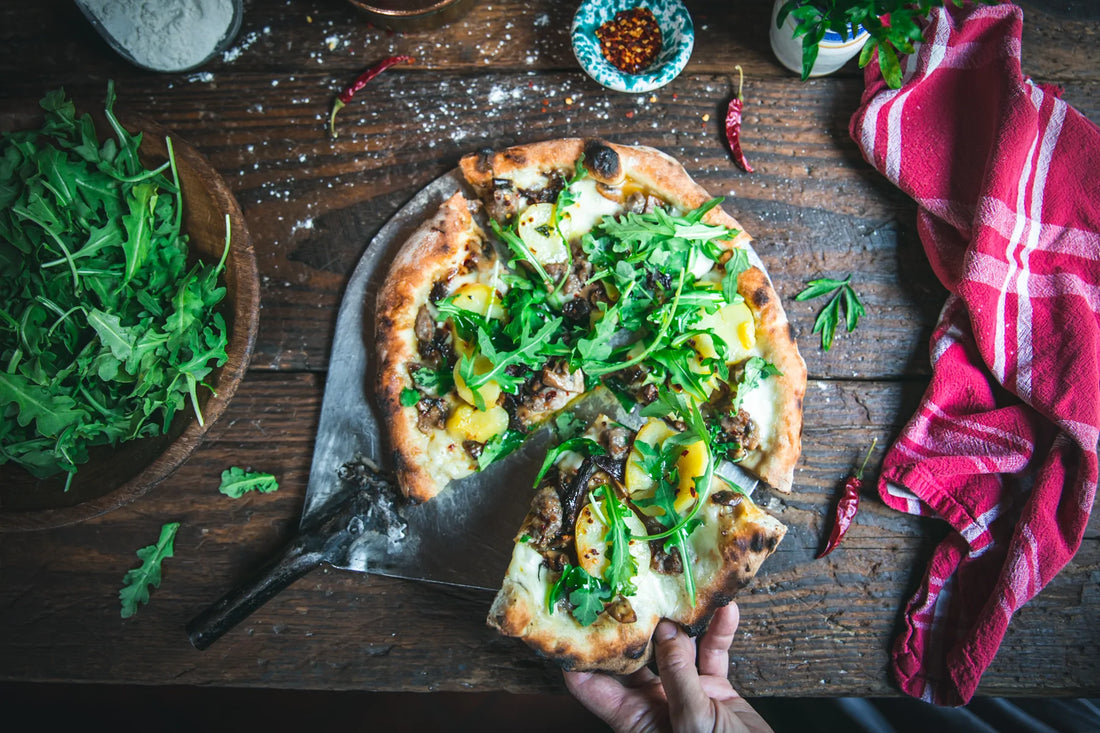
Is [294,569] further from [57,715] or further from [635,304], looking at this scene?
[57,715]

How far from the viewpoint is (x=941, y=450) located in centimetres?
262

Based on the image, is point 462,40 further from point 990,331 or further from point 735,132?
point 990,331

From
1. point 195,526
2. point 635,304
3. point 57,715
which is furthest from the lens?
point 57,715

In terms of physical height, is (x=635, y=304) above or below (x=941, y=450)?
above

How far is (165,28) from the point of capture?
2.64 meters

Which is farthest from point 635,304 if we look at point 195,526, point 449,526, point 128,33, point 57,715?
point 57,715

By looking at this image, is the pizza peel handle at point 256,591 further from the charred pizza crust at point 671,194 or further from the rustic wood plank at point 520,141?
the charred pizza crust at point 671,194

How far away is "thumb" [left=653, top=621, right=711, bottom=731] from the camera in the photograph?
2244 mm

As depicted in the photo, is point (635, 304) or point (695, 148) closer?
point (635, 304)

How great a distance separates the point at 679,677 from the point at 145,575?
2.03m

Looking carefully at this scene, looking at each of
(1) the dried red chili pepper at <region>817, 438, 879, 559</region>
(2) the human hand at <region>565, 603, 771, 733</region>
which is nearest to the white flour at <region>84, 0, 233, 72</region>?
(2) the human hand at <region>565, 603, 771, 733</region>

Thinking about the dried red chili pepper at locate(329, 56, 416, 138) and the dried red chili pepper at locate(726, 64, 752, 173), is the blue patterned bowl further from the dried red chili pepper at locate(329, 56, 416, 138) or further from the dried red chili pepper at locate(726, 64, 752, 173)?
the dried red chili pepper at locate(329, 56, 416, 138)

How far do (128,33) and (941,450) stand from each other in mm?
3476

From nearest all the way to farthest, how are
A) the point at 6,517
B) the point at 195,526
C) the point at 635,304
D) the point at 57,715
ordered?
the point at 6,517 → the point at 635,304 → the point at 195,526 → the point at 57,715
